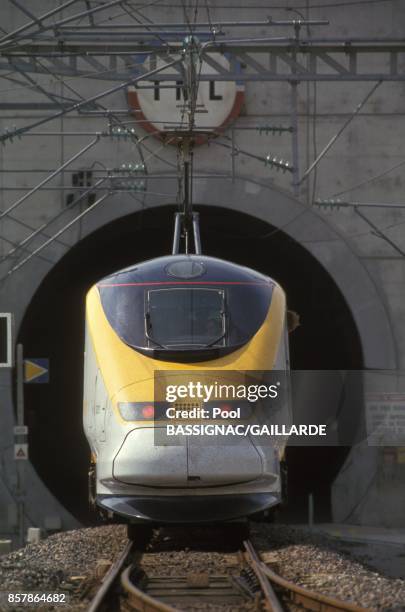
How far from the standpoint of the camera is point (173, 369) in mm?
13023

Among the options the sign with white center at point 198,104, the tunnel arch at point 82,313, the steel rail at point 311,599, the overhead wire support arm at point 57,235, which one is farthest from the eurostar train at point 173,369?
the tunnel arch at point 82,313

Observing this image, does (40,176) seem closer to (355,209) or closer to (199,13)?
(199,13)

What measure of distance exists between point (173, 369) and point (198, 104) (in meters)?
10.8

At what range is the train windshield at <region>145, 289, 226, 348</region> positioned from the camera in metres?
13.3

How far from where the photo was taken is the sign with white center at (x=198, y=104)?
74.4ft

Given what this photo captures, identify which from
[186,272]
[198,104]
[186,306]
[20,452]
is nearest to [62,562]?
[186,306]

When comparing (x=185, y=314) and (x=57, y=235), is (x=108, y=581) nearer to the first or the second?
(x=185, y=314)

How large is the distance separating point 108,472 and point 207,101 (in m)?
11.7

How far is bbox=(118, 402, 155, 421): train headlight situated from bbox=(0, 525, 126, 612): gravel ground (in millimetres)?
1593

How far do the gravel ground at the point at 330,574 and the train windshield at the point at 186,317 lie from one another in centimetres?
246

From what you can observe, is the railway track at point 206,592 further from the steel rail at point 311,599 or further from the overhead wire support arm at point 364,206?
the overhead wire support arm at point 364,206

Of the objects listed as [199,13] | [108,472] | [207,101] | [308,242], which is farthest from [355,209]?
[108,472]

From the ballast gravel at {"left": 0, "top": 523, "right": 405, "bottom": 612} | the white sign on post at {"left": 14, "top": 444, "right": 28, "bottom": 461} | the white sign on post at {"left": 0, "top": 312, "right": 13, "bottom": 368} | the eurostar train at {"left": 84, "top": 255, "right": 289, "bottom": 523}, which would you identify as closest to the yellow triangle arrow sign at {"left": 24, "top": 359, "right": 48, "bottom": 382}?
the white sign on post at {"left": 14, "top": 444, "right": 28, "bottom": 461}

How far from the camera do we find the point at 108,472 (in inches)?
504
